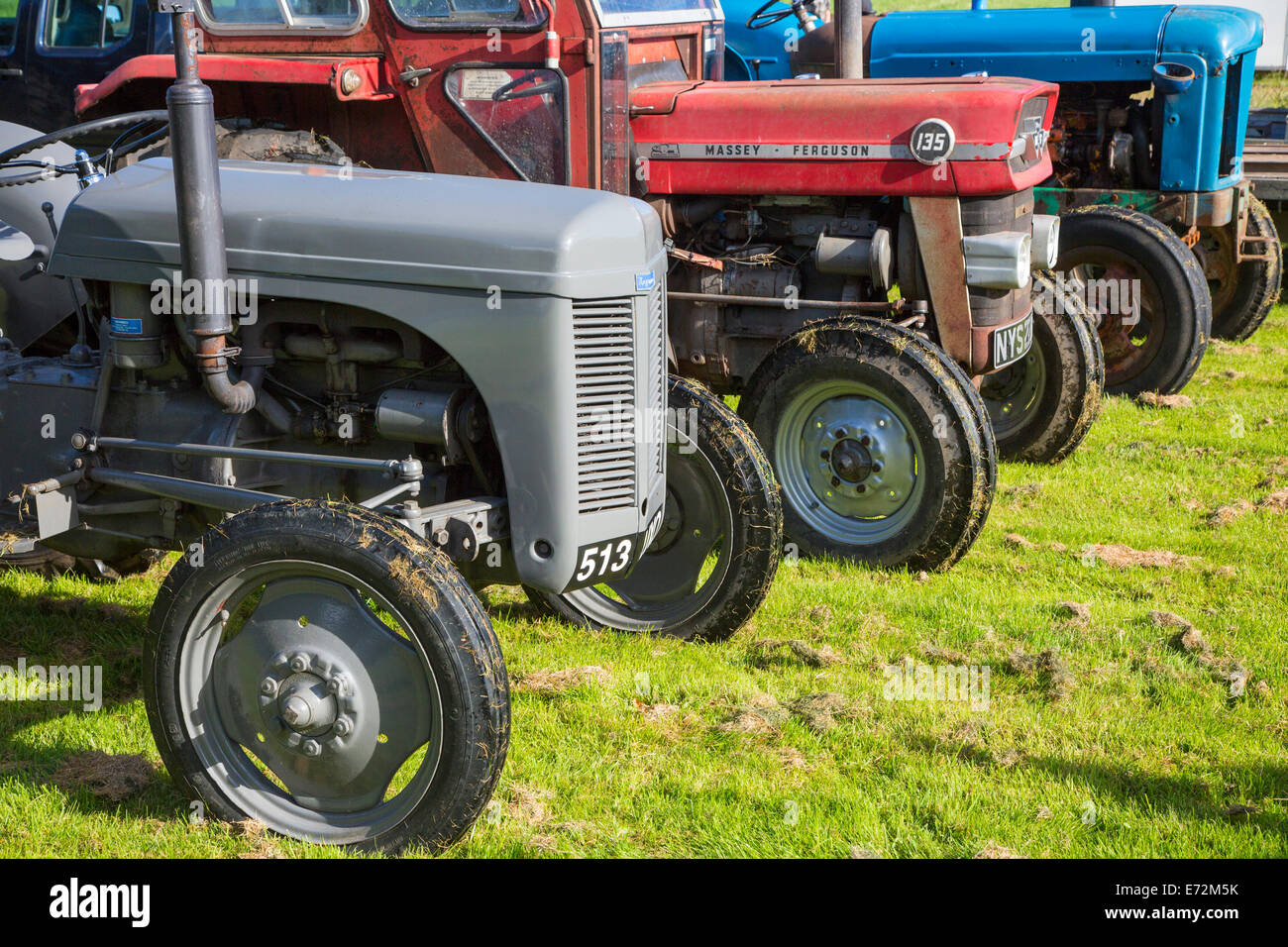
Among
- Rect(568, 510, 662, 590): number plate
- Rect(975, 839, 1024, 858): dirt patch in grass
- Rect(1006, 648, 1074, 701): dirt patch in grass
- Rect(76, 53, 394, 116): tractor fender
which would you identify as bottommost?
Rect(1006, 648, 1074, 701): dirt patch in grass

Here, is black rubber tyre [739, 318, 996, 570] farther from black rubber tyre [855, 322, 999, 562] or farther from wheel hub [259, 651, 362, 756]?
wheel hub [259, 651, 362, 756]

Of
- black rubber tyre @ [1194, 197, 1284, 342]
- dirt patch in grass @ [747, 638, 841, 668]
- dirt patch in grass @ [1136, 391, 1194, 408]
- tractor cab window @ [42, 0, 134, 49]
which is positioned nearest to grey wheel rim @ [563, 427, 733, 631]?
dirt patch in grass @ [747, 638, 841, 668]

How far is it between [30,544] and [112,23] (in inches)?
191

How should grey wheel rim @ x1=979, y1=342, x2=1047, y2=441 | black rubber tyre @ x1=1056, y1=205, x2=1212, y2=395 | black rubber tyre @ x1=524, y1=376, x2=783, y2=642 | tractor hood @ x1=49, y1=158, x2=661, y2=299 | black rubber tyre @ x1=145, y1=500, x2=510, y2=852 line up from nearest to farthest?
1. black rubber tyre @ x1=145, y1=500, x2=510, y2=852
2. tractor hood @ x1=49, y1=158, x2=661, y2=299
3. black rubber tyre @ x1=524, y1=376, x2=783, y2=642
4. grey wheel rim @ x1=979, y1=342, x2=1047, y2=441
5. black rubber tyre @ x1=1056, y1=205, x2=1212, y2=395

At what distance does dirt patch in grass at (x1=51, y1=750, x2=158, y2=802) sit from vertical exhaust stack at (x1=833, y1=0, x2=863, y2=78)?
4.44 meters

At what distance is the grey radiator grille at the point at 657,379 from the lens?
3631 mm

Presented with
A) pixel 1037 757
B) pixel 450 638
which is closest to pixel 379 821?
pixel 450 638

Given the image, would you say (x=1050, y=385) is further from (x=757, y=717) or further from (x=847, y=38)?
(x=757, y=717)

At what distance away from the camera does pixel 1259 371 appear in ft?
27.6

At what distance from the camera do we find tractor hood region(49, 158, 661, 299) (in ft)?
10.8

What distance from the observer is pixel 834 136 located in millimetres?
5375

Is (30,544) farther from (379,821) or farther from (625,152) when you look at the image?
(625,152)

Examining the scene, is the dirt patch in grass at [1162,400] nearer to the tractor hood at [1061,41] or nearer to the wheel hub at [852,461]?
the tractor hood at [1061,41]

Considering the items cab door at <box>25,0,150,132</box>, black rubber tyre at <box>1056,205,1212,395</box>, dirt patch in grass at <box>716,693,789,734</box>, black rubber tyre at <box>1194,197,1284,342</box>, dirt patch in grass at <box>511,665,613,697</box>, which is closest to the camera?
dirt patch in grass at <box>716,693,789,734</box>
